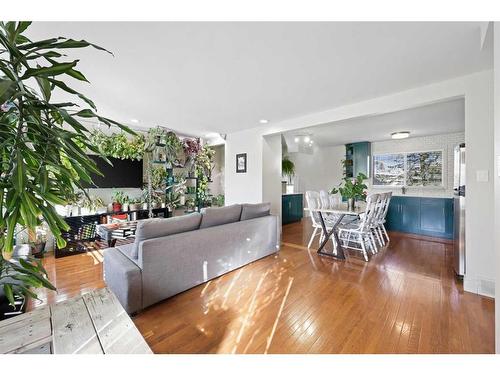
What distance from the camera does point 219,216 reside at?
2.61 m

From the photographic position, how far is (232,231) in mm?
2635

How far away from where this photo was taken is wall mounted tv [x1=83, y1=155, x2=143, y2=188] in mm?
3947

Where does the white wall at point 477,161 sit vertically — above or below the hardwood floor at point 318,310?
above

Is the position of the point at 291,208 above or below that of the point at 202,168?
below

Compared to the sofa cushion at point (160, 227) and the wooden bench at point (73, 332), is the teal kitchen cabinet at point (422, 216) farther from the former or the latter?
the wooden bench at point (73, 332)

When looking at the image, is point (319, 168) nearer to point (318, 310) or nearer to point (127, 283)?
point (318, 310)

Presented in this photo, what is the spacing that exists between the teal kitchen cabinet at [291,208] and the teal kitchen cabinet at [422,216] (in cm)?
212

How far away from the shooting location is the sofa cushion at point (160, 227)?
6.42 feet

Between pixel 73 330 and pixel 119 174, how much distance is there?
3.70m

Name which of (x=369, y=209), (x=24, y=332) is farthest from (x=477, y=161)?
(x=24, y=332)

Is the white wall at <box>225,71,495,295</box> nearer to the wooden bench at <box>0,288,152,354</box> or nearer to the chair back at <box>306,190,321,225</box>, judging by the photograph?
the chair back at <box>306,190,321,225</box>

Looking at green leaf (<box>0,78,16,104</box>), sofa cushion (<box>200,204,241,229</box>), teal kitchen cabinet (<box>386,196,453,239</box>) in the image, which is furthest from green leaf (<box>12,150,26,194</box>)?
teal kitchen cabinet (<box>386,196,453,239</box>)

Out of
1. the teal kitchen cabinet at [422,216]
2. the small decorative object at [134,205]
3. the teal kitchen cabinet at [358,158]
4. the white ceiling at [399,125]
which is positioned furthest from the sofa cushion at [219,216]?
the teal kitchen cabinet at [358,158]

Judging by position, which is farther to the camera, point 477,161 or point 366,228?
point 366,228
